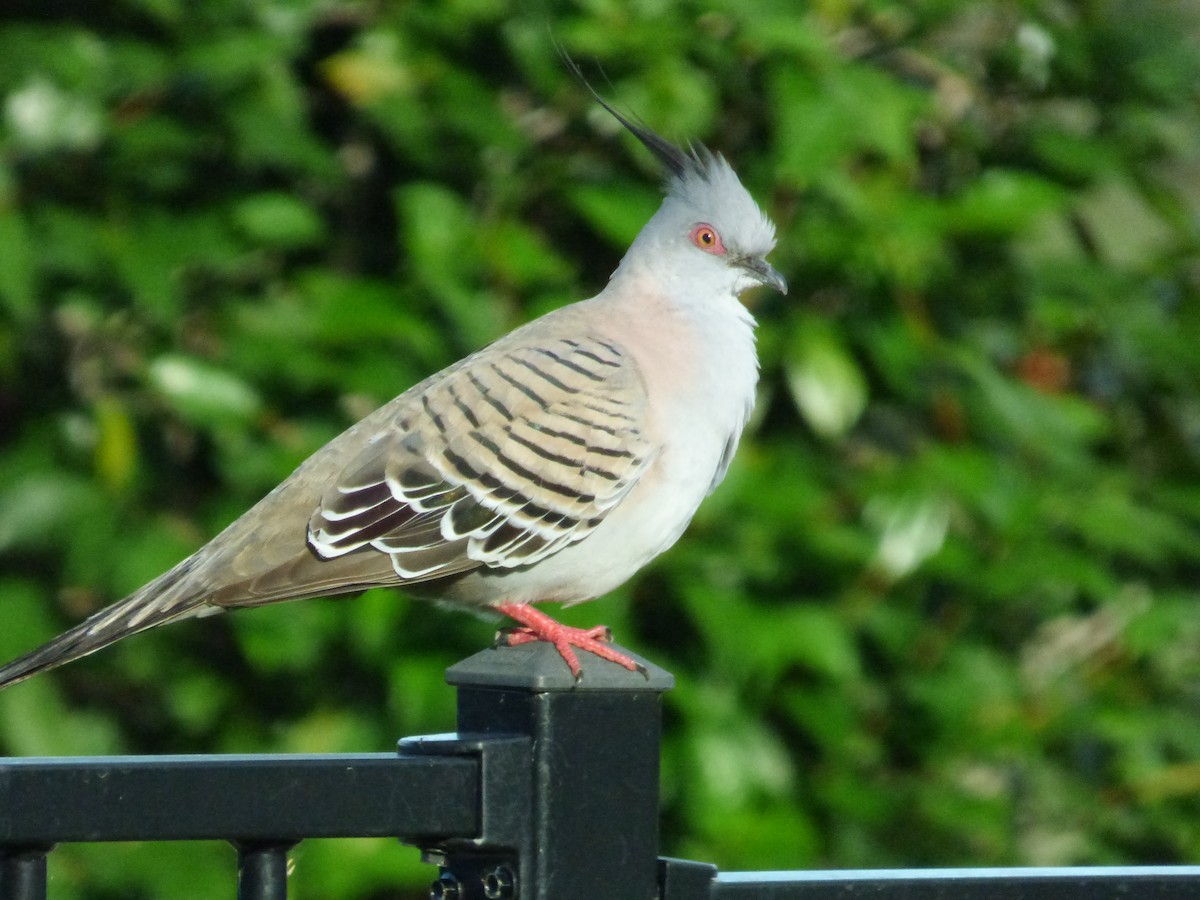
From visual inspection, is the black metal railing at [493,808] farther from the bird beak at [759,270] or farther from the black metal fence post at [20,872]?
the bird beak at [759,270]

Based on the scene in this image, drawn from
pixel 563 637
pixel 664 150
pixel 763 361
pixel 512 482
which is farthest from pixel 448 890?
pixel 763 361

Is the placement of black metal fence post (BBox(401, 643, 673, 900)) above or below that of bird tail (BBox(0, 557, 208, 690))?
below

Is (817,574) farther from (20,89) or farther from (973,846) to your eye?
(20,89)

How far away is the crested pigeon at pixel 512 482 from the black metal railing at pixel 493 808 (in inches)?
31.6

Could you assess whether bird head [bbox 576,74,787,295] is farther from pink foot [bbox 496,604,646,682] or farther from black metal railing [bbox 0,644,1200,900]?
black metal railing [bbox 0,644,1200,900]

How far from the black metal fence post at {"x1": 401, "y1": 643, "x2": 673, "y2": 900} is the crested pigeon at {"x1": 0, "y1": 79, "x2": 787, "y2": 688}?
79cm

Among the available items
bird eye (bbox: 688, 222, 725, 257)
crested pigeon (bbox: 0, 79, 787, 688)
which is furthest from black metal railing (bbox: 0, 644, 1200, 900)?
bird eye (bbox: 688, 222, 725, 257)

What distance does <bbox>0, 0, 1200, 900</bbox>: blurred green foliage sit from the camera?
10.4 ft

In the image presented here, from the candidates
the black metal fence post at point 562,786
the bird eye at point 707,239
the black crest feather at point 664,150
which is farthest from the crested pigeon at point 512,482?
the black metal fence post at point 562,786

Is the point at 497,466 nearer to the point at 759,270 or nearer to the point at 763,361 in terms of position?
the point at 759,270

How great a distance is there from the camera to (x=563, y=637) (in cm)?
194

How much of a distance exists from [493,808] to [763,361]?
6.46 feet

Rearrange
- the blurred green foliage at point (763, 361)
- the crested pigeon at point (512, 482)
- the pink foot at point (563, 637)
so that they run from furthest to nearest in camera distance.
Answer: the blurred green foliage at point (763, 361)
the crested pigeon at point (512, 482)
the pink foot at point (563, 637)

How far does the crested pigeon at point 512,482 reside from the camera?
2525 mm
